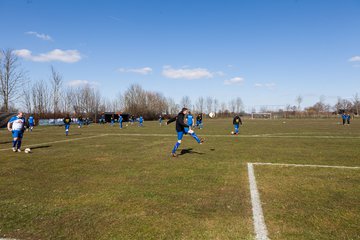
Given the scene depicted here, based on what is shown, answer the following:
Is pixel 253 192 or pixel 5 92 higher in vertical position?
pixel 5 92

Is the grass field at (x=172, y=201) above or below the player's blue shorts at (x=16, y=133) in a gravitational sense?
below

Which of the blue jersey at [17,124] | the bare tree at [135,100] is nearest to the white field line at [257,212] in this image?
the blue jersey at [17,124]

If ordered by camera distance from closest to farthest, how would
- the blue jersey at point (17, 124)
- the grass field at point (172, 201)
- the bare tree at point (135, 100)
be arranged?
the grass field at point (172, 201) < the blue jersey at point (17, 124) < the bare tree at point (135, 100)

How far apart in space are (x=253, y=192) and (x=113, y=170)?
16.2ft

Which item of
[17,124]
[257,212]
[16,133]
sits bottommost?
[257,212]

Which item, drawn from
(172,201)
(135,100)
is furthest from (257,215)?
(135,100)

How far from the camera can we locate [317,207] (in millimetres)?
5090

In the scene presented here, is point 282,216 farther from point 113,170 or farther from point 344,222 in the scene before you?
point 113,170

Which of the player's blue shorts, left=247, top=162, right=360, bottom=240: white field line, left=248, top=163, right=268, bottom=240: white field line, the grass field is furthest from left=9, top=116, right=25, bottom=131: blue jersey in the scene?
left=248, top=163, right=268, bottom=240: white field line

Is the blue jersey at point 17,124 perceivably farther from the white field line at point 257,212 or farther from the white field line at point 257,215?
the white field line at point 257,215

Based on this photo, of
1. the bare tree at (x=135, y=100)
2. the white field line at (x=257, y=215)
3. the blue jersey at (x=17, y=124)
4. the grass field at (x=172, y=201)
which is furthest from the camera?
the bare tree at (x=135, y=100)

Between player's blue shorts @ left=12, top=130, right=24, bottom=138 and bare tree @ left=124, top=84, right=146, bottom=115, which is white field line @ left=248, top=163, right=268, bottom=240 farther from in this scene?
bare tree @ left=124, top=84, right=146, bottom=115

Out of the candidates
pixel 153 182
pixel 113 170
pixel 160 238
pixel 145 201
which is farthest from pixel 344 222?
pixel 113 170

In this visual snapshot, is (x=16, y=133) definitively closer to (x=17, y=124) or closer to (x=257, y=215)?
(x=17, y=124)
